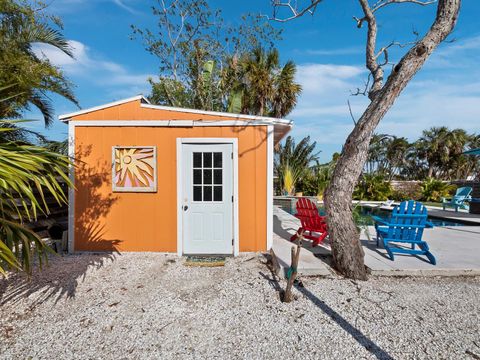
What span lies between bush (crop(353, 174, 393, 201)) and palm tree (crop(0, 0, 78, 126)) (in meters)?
15.2

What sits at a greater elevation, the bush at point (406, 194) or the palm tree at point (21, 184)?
the palm tree at point (21, 184)

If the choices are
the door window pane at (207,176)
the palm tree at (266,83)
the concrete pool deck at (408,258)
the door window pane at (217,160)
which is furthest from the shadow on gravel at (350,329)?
the palm tree at (266,83)

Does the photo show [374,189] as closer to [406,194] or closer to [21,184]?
[406,194]

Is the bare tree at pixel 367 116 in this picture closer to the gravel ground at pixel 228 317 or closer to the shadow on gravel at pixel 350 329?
the gravel ground at pixel 228 317

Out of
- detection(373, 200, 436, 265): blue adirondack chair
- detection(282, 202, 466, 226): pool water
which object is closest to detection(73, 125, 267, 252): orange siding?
detection(373, 200, 436, 265): blue adirondack chair

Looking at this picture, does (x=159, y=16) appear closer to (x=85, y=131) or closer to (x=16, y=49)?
(x=16, y=49)

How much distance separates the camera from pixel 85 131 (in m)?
5.27

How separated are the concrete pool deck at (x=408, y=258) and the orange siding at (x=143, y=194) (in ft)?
3.03

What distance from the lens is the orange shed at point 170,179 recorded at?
5.18m

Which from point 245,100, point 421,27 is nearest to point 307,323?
point 421,27

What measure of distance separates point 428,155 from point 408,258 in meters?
29.9

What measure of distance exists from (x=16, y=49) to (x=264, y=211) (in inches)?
257

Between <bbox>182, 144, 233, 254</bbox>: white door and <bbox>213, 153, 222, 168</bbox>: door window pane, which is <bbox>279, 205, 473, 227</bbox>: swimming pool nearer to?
<bbox>182, 144, 233, 254</bbox>: white door

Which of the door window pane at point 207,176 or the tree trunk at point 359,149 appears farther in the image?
the door window pane at point 207,176
